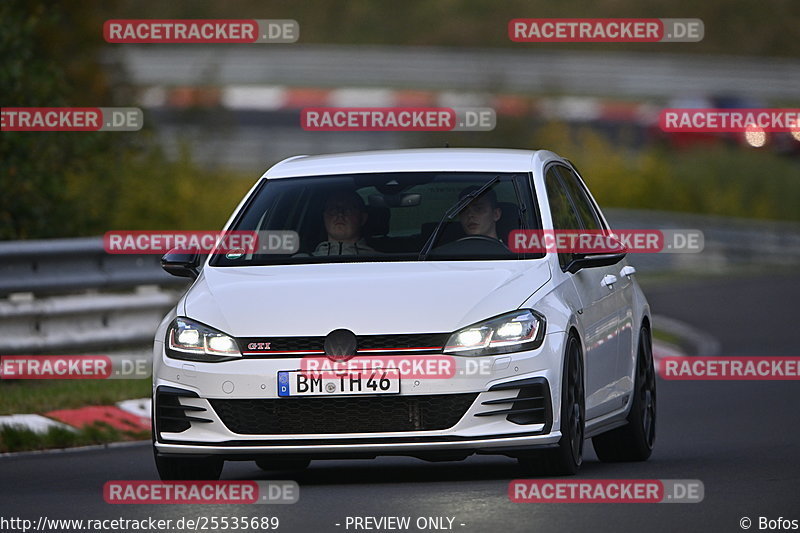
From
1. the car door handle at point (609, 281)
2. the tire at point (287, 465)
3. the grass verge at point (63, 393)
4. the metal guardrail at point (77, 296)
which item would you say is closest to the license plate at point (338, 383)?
the tire at point (287, 465)

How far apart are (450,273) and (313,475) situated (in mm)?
1480

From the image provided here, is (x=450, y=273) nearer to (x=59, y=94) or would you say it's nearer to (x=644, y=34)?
(x=59, y=94)

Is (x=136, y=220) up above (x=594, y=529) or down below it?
below

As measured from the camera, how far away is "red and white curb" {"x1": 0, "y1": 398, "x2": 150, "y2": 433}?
12.8 meters

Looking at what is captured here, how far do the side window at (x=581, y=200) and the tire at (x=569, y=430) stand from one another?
152 centimetres

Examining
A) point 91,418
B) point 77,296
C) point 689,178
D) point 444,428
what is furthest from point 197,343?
point 689,178

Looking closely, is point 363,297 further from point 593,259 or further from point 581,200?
point 581,200

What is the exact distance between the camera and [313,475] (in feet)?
34.8

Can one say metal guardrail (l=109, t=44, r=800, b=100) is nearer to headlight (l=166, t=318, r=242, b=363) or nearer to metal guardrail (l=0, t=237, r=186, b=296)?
metal guardrail (l=0, t=237, r=186, b=296)

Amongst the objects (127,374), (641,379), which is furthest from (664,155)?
(641,379)

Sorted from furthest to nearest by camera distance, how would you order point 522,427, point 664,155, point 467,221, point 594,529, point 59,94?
point 664,155
point 59,94
point 467,221
point 522,427
point 594,529

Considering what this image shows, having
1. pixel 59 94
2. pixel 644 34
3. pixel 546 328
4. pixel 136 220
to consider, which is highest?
pixel 546 328

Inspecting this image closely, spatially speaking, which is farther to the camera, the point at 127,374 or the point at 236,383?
the point at 127,374
